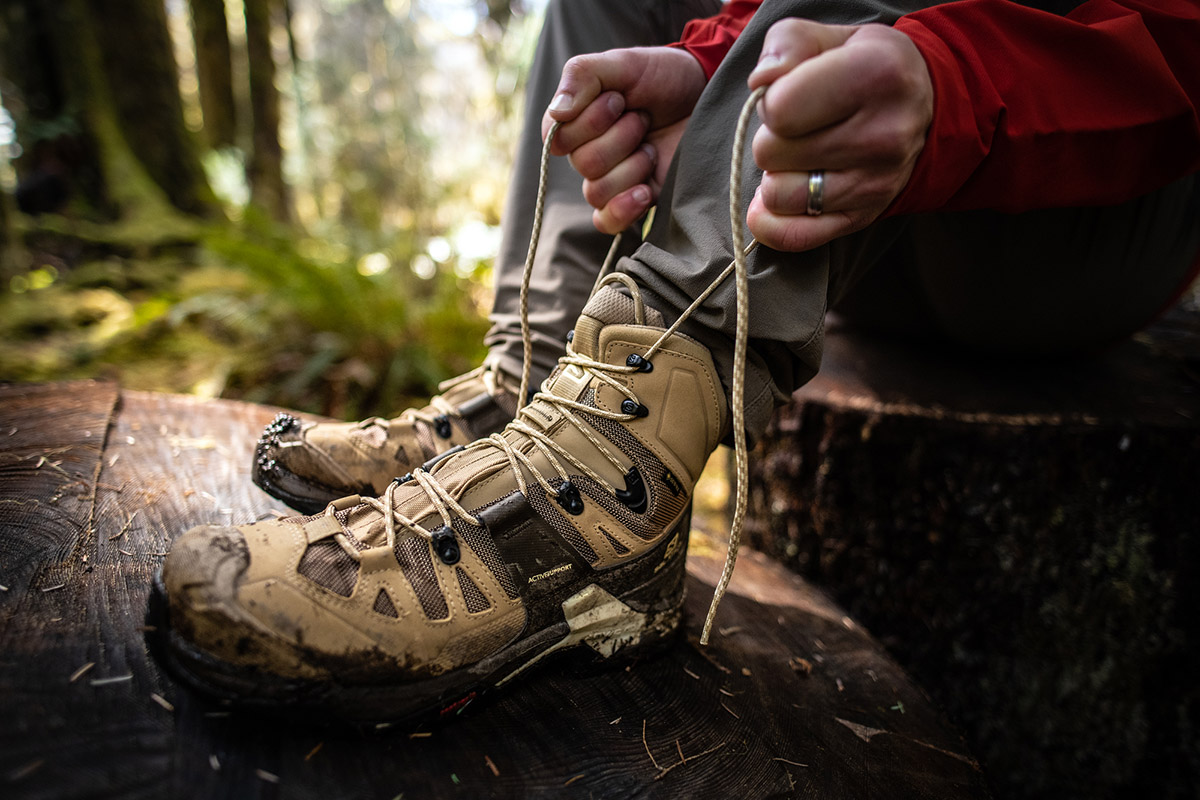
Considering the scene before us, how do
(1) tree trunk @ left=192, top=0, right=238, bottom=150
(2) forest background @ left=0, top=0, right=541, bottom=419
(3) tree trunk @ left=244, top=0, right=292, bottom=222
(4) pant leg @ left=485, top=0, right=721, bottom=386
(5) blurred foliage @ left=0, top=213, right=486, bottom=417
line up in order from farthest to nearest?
(3) tree trunk @ left=244, top=0, right=292, bottom=222 → (1) tree trunk @ left=192, top=0, right=238, bottom=150 → (2) forest background @ left=0, top=0, right=541, bottom=419 → (5) blurred foliage @ left=0, top=213, right=486, bottom=417 → (4) pant leg @ left=485, top=0, right=721, bottom=386

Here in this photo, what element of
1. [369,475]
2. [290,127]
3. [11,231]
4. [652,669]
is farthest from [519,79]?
[290,127]

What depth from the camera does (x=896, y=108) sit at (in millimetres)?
875

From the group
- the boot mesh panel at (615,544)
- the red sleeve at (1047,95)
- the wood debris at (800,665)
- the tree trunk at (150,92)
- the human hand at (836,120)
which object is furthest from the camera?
the tree trunk at (150,92)

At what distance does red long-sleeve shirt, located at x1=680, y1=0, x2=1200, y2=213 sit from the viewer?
37.0 inches

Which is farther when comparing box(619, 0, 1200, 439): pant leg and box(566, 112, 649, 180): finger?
box(566, 112, 649, 180): finger

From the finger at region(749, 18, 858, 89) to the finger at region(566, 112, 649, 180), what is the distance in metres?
0.46

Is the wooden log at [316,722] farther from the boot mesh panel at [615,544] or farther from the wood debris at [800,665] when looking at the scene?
the boot mesh panel at [615,544]

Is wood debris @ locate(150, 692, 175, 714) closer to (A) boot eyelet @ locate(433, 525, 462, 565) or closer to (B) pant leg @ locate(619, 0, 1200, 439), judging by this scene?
(A) boot eyelet @ locate(433, 525, 462, 565)

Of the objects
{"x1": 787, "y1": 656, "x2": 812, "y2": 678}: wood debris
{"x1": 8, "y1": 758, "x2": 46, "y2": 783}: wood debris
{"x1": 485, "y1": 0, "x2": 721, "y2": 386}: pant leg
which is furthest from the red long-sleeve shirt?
{"x1": 8, "y1": 758, "x2": 46, "y2": 783}: wood debris

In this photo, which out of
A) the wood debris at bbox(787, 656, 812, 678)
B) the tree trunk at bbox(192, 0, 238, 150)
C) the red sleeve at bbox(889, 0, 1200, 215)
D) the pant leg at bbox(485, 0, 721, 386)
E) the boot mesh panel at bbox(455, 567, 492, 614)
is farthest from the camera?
the tree trunk at bbox(192, 0, 238, 150)

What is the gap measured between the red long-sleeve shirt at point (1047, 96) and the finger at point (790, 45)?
0.52 feet

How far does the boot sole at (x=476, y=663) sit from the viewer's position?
33.5 inches

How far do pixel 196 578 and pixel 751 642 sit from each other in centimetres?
118

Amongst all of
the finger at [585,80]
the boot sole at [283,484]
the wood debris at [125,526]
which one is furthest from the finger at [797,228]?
the wood debris at [125,526]
